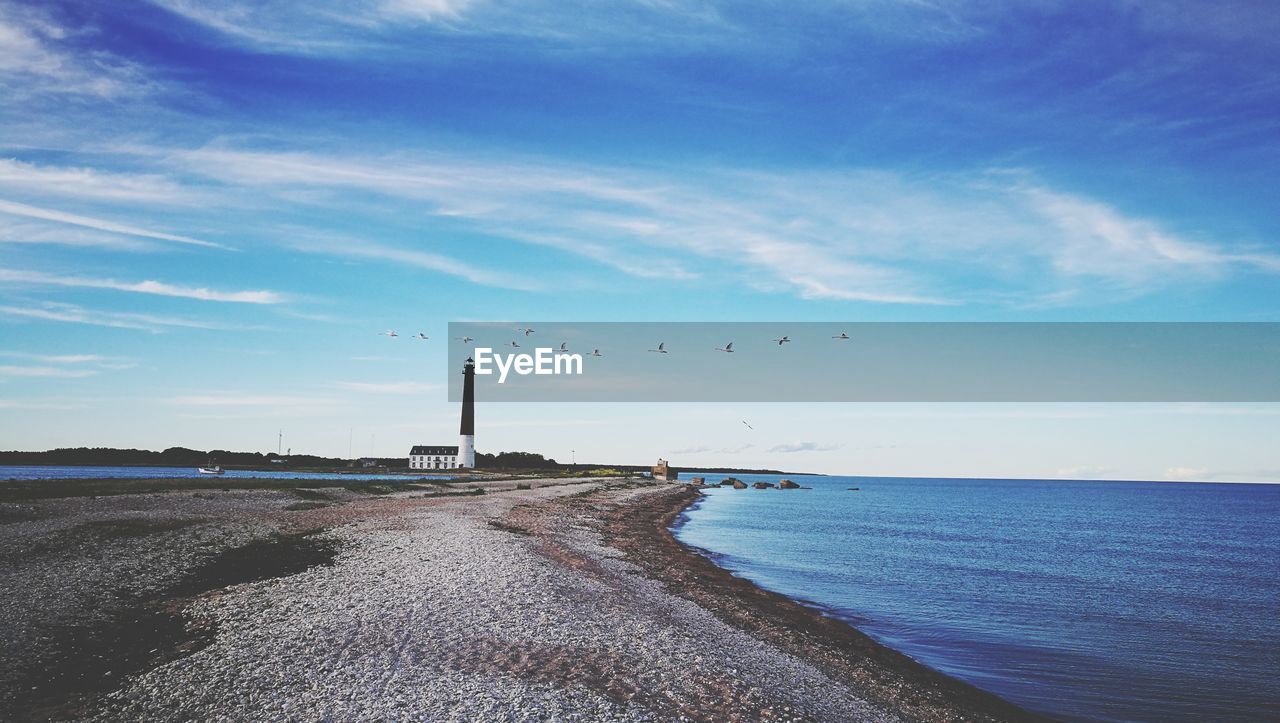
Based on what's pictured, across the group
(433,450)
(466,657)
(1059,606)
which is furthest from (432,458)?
(466,657)

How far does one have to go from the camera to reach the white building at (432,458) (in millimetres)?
168875

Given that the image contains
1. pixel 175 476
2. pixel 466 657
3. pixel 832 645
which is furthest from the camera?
pixel 175 476

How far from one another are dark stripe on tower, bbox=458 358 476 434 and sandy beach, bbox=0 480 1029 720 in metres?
102

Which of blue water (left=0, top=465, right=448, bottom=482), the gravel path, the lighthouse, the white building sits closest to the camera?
the gravel path

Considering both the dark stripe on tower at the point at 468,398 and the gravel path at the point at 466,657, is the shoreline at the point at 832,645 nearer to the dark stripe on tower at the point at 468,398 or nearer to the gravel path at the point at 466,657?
the gravel path at the point at 466,657

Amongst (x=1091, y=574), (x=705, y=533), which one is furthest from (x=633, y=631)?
(x=705, y=533)

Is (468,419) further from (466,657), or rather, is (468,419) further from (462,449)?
(466,657)

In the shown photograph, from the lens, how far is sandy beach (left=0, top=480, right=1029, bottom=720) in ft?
42.1

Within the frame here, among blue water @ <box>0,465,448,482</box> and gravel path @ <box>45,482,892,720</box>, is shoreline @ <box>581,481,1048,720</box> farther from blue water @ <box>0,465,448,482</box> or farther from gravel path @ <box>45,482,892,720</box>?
blue water @ <box>0,465,448,482</box>

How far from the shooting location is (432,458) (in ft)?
558

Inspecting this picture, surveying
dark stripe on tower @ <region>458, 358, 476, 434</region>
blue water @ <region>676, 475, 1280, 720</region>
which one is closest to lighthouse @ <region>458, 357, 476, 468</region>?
dark stripe on tower @ <region>458, 358, 476, 434</region>

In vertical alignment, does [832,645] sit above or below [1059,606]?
above

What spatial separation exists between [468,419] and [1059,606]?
120 m

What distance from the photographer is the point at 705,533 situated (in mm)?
58031
